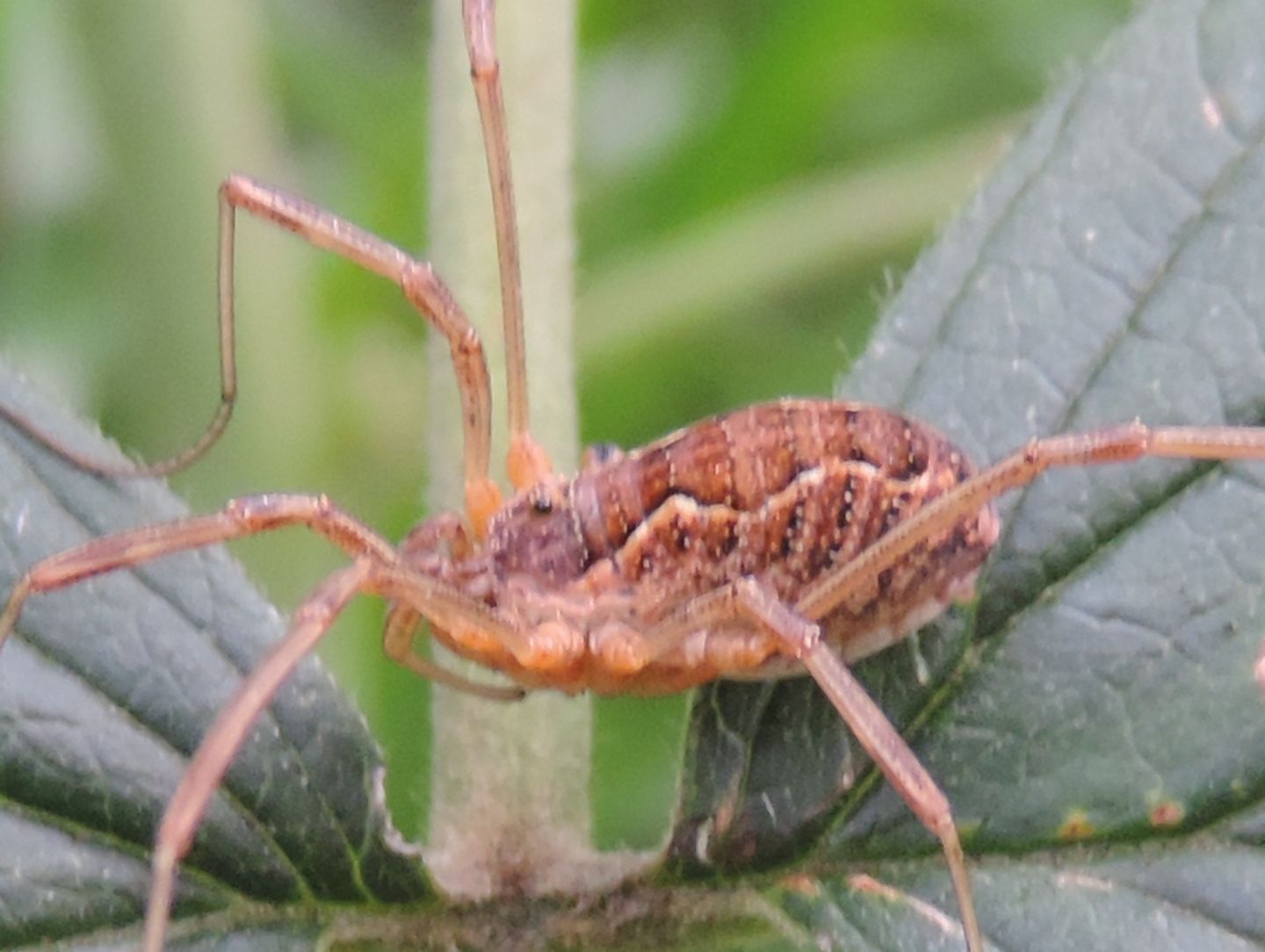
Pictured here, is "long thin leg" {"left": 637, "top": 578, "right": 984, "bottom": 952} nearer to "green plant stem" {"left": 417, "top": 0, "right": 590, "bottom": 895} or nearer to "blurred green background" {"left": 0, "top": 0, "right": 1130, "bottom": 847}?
"green plant stem" {"left": 417, "top": 0, "right": 590, "bottom": 895}

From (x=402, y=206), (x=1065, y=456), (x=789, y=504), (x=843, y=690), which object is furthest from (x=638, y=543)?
(x=402, y=206)

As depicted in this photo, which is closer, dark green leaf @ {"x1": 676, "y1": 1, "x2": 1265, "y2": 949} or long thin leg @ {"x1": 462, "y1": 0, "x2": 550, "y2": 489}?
dark green leaf @ {"x1": 676, "y1": 1, "x2": 1265, "y2": 949}

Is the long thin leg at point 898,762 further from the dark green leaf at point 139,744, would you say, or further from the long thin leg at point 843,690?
the dark green leaf at point 139,744

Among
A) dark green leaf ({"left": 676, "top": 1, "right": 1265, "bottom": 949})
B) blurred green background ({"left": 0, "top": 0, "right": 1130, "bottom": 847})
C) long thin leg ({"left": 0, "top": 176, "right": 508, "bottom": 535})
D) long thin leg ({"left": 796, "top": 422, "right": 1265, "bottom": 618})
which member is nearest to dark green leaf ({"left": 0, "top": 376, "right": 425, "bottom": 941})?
long thin leg ({"left": 0, "top": 176, "right": 508, "bottom": 535})

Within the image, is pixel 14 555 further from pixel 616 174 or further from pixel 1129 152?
pixel 616 174

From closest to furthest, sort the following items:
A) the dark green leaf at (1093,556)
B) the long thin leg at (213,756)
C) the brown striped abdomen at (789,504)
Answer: the long thin leg at (213,756) < the dark green leaf at (1093,556) < the brown striped abdomen at (789,504)

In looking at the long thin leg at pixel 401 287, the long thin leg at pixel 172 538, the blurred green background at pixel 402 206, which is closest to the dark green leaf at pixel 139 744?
the long thin leg at pixel 172 538

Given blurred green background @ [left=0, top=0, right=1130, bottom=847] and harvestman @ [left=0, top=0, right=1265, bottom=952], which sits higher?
blurred green background @ [left=0, top=0, right=1130, bottom=847]

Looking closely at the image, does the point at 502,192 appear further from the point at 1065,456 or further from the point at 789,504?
the point at 1065,456
